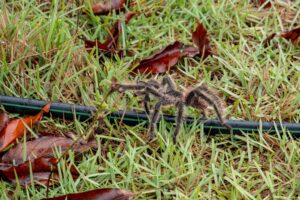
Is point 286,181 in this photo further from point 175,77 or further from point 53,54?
point 53,54

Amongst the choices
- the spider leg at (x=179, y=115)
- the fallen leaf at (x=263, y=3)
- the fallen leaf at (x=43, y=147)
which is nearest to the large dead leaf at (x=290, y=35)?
the fallen leaf at (x=263, y=3)

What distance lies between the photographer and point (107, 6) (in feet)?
12.1

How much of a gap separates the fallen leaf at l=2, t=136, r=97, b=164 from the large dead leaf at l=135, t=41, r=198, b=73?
0.58 metres

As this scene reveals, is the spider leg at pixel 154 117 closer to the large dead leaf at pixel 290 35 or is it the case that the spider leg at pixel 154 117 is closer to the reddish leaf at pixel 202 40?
the reddish leaf at pixel 202 40

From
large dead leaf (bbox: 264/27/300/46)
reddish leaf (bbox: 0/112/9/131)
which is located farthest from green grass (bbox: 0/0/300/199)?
reddish leaf (bbox: 0/112/9/131)

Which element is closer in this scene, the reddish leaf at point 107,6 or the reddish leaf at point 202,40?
the reddish leaf at point 202,40

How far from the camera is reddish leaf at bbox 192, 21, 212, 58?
347 cm

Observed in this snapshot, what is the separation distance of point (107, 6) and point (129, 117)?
889 millimetres

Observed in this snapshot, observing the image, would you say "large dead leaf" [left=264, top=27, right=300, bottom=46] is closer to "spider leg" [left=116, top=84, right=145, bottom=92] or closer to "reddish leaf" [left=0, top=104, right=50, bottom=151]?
"spider leg" [left=116, top=84, right=145, bottom=92]

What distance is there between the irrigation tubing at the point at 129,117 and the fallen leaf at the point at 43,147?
0.54ft

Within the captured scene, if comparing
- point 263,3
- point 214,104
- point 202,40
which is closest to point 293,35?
point 263,3

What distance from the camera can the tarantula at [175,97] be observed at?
9.56 feet

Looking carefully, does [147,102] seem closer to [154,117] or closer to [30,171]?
[154,117]

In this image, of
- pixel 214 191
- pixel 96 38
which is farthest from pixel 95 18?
pixel 214 191
